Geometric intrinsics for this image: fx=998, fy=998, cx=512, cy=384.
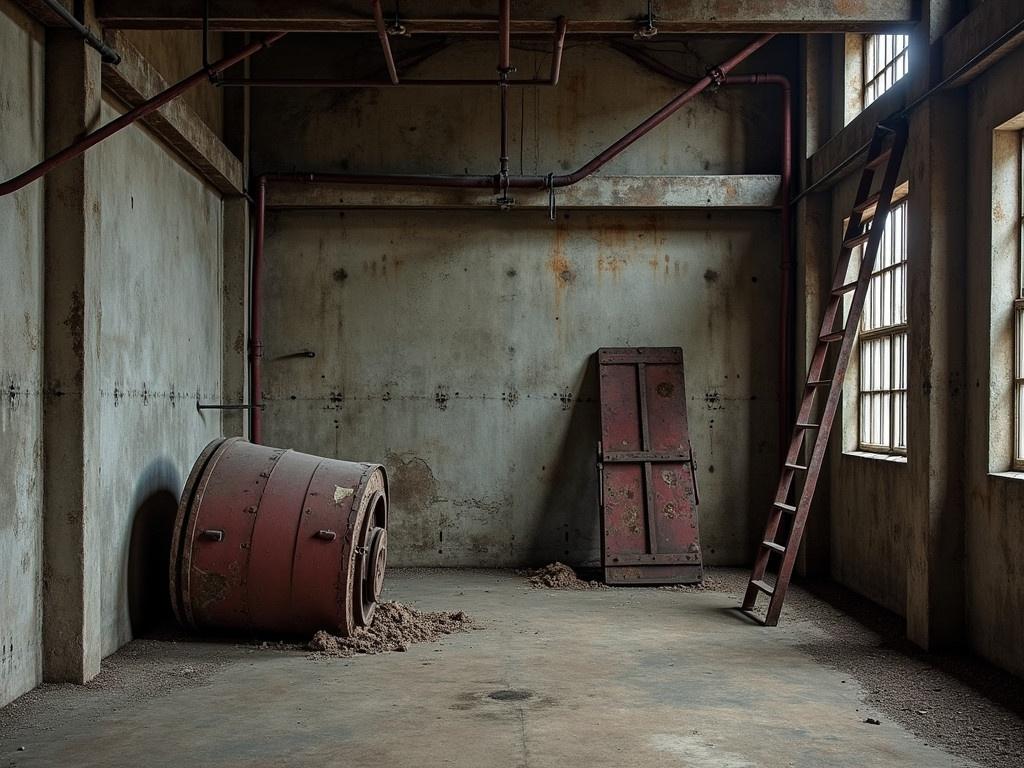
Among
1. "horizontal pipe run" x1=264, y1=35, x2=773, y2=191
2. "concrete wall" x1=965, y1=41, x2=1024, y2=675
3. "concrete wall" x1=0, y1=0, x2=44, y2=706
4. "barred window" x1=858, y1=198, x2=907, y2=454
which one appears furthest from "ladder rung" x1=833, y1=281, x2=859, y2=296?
"concrete wall" x1=0, y1=0, x2=44, y2=706

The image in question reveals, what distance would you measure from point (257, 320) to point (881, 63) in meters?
5.79

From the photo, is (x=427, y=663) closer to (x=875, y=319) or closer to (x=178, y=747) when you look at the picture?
(x=178, y=747)

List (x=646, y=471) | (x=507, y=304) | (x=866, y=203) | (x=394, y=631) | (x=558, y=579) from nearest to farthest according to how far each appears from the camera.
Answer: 1. (x=394, y=631)
2. (x=866, y=203)
3. (x=558, y=579)
4. (x=646, y=471)
5. (x=507, y=304)

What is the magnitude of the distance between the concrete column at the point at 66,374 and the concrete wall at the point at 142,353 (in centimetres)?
14

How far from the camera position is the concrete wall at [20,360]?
16.1 feet

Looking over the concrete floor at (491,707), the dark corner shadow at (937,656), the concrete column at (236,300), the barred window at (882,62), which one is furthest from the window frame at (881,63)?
the concrete column at (236,300)

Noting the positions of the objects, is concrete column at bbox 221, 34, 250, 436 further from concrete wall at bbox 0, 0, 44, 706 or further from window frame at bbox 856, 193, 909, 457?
window frame at bbox 856, 193, 909, 457

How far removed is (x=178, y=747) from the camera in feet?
14.5

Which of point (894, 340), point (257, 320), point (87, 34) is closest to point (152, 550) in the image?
point (257, 320)

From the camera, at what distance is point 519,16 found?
600 centimetres

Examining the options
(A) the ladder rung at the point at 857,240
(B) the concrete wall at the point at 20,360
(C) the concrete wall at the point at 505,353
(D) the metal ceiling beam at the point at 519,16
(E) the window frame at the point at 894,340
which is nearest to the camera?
(B) the concrete wall at the point at 20,360

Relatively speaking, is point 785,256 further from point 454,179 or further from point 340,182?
point 340,182

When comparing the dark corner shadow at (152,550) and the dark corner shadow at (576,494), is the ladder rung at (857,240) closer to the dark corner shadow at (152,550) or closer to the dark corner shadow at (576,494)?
the dark corner shadow at (576,494)

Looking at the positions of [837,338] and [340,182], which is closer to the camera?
[837,338]
